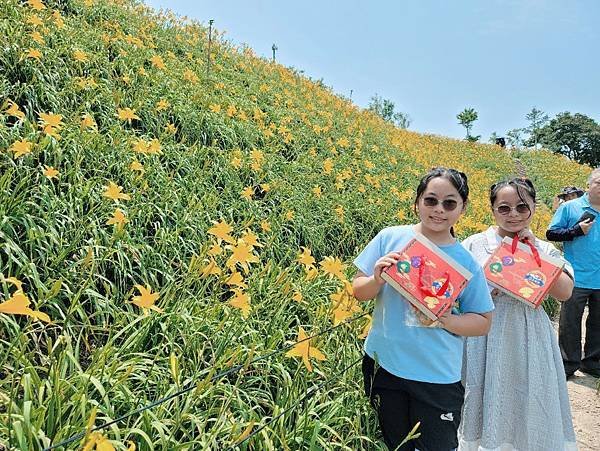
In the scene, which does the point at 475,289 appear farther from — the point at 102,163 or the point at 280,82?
the point at 280,82

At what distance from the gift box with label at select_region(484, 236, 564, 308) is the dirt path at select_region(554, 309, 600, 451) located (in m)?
1.44

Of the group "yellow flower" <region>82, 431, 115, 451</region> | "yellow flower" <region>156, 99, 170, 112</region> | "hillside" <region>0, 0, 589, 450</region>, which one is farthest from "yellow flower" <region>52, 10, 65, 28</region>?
"yellow flower" <region>82, 431, 115, 451</region>

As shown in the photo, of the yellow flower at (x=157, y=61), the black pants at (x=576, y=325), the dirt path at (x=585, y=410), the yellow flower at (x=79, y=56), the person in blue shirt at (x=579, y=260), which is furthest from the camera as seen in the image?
the yellow flower at (x=157, y=61)

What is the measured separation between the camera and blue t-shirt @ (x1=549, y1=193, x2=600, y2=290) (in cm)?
334

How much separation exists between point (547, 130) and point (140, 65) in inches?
1798

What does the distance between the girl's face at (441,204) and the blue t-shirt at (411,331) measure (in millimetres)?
89

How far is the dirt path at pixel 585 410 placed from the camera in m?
2.82

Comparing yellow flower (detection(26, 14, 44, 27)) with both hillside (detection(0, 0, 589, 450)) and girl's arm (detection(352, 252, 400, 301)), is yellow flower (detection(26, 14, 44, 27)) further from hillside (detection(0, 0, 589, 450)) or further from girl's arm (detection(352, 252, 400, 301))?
girl's arm (detection(352, 252, 400, 301))

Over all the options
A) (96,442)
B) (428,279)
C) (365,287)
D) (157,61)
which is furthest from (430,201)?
(157,61)

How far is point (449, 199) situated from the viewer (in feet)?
5.41

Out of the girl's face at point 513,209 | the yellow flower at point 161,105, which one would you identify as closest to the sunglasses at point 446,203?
the girl's face at point 513,209

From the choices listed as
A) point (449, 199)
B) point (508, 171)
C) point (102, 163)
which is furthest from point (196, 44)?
point (508, 171)

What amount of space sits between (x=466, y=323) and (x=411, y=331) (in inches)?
7.3

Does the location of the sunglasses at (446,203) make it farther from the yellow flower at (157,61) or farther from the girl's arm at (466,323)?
the yellow flower at (157,61)
